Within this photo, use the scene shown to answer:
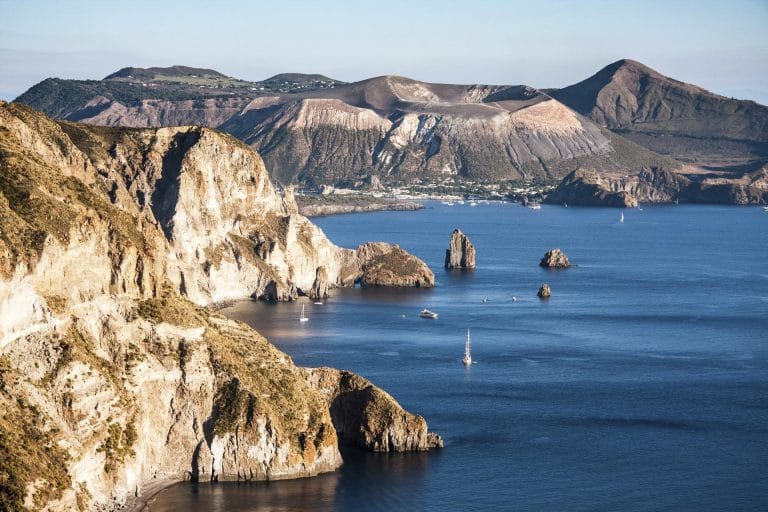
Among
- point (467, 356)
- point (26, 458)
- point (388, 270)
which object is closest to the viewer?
point (26, 458)

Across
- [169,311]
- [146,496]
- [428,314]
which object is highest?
[169,311]

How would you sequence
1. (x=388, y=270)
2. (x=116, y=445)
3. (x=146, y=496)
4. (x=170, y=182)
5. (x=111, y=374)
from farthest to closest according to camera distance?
(x=388, y=270), (x=170, y=182), (x=146, y=496), (x=111, y=374), (x=116, y=445)

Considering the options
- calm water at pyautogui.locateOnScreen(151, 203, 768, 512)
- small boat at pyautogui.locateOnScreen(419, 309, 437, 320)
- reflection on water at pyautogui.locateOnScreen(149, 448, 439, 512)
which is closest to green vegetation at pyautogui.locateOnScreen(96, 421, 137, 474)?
reflection on water at pyautogui.locateOnScreen(149, 448, 439, 512)

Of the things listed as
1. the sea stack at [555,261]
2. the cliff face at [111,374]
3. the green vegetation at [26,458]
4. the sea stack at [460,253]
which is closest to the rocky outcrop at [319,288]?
the sea stack at [460,253]

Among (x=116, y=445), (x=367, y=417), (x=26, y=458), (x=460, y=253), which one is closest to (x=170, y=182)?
(x=460, y=253)

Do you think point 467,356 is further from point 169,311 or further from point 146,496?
point 146,496

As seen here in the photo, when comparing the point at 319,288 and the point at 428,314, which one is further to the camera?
the point at 319,288

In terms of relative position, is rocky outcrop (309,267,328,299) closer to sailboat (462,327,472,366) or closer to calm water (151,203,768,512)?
calm water (151,203,768,512)
